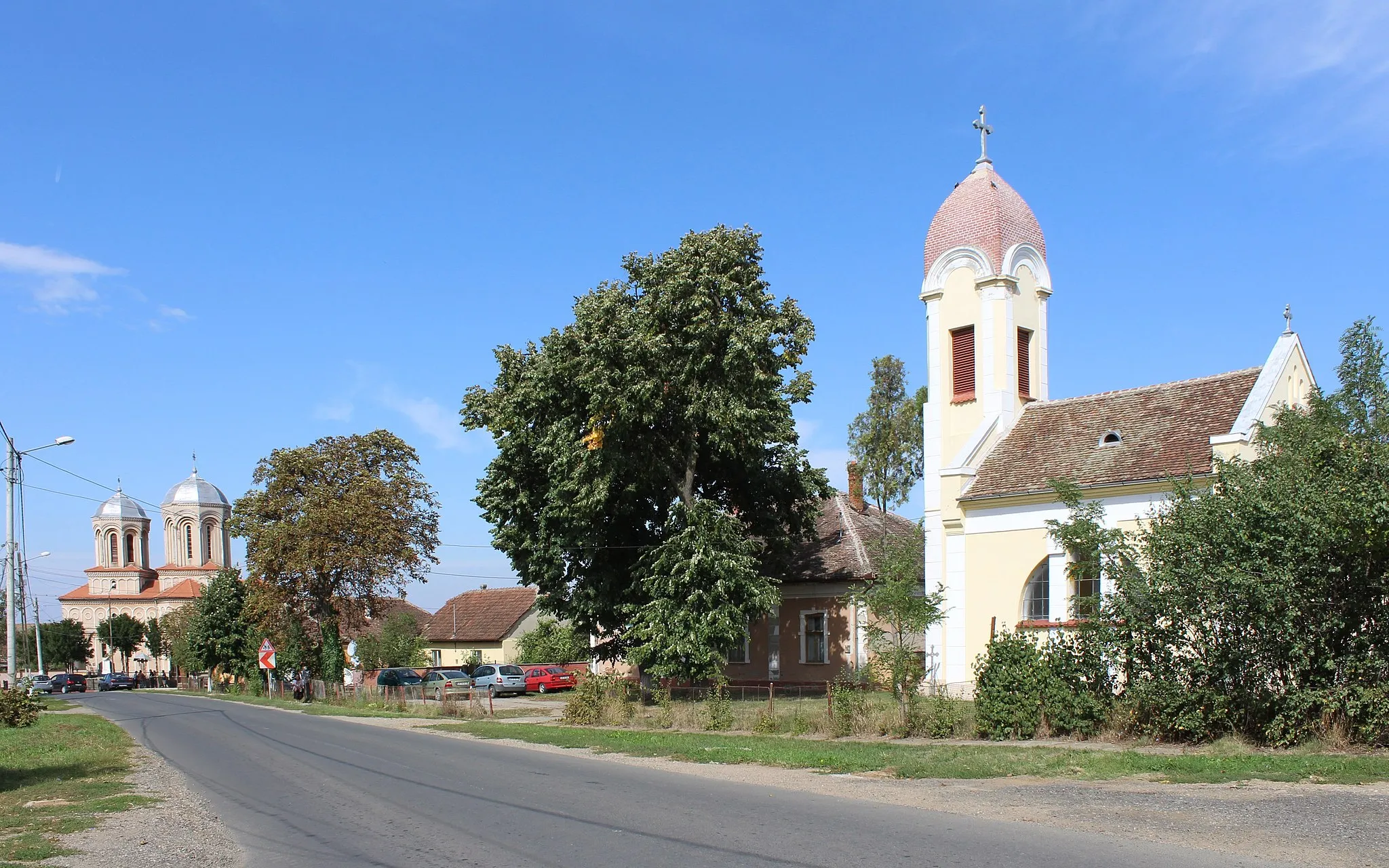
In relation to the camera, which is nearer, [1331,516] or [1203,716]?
[1331,516]

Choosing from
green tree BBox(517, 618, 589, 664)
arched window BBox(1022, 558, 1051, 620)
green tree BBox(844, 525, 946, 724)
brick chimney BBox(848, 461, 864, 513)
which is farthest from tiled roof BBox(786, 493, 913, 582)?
green tree BBox(517, 618, 589, 664)

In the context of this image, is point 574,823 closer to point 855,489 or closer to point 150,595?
point 855,489

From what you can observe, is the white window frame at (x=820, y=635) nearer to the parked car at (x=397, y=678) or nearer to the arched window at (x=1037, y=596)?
the arched window at (x=1037, y=596)

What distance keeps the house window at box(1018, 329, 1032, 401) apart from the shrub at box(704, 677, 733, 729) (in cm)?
1341

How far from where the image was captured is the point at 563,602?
3612cm

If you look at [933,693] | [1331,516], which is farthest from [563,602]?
[1331,516]

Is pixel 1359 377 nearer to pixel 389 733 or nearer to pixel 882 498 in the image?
pixel 389 733

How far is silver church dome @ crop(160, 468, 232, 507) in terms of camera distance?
122 metres

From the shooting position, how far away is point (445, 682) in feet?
143

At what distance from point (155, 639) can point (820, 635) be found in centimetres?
9343

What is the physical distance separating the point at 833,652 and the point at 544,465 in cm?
1163

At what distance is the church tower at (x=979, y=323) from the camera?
31906mm

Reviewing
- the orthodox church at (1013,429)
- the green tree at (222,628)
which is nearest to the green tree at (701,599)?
the orthodox church at (1013,429)

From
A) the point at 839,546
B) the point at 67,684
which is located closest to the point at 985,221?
the point at 839,546
